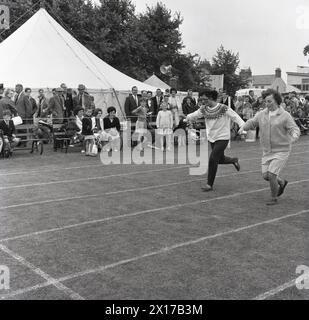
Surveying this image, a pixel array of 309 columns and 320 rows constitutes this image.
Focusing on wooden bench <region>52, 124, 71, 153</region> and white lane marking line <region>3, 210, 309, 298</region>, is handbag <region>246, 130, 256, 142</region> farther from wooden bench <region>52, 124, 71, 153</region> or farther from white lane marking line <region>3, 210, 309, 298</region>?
white lane marking line <region>3, 210, 309, 298</region>

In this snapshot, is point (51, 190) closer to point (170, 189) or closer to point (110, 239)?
point (170, 189)

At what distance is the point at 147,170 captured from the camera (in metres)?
12.5

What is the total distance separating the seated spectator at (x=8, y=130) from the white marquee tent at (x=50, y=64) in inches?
223

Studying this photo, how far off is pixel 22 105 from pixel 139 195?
358 inches

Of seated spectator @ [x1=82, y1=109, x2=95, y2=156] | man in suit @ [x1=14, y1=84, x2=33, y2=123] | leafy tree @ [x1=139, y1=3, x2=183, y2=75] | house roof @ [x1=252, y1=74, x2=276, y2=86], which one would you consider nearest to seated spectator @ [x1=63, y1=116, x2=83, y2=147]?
seated spectator @ [x1=82, y1=109, x2=95, y2=156]

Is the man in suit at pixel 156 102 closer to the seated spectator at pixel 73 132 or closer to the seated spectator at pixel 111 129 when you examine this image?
the seated spectator at pixel 111 129

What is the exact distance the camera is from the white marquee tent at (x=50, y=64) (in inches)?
822

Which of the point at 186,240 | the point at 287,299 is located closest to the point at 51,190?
the point at 186,240

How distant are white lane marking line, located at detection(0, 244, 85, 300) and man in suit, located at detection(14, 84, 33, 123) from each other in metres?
11.5

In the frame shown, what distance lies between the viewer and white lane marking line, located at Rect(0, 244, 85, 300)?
462 centimetres

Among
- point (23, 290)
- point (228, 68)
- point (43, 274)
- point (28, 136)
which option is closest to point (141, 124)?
point (28, 136)

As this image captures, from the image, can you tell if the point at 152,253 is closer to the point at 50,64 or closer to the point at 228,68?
the point at 50,64

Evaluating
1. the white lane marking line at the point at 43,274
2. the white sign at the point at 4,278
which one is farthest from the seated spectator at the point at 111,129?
the white sign at the point at 4,278
